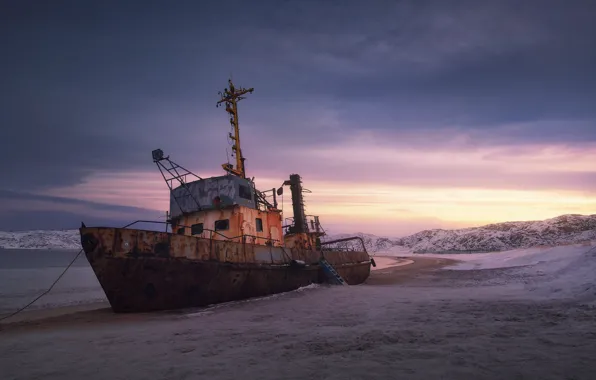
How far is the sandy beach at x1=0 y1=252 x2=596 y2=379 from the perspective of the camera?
4.18 meters

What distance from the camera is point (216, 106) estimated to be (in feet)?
58.0

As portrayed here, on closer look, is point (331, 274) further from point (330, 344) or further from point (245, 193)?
point (330, 344)

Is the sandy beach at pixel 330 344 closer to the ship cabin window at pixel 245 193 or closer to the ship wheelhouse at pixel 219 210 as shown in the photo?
the ship wheelhouse at pixel 219 210

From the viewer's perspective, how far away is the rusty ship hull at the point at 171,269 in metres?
9.70

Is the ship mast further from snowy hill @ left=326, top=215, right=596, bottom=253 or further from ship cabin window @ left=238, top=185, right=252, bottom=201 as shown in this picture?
snowy hill @ left=326, top=215, right=596, bottom=253

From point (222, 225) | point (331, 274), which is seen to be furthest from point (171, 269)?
point (331, 274)

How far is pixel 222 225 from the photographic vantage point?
14.2m

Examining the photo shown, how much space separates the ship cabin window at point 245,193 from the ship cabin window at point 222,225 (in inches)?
47.7

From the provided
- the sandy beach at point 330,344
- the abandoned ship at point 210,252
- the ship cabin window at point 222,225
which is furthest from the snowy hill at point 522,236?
the sandy beach at point 330,344

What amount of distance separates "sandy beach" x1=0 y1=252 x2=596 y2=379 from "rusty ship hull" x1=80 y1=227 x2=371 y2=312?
1005 mm

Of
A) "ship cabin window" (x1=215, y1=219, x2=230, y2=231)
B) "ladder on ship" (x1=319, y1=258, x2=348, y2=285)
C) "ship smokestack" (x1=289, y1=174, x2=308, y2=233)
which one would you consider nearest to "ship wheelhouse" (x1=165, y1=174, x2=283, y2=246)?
"ship cabin window" (x1=215, y1=219, x2=230, y2=231)

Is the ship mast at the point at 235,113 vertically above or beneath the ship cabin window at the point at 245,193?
above

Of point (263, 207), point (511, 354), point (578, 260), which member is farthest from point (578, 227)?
point (511, 354)

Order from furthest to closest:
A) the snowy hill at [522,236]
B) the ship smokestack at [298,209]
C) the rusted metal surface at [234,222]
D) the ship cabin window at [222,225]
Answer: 1. the snowy hill at [522,236]
2. the ship smokestack at [298,209]
3. the ship cabin window at [222,225]
4. the rusted metal surface at [234,222]
